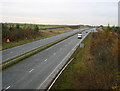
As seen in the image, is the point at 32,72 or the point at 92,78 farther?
the point at 32,72

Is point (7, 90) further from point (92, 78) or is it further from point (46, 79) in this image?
point (92, 78)

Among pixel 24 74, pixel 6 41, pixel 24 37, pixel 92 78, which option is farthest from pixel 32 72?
pixel 24 37

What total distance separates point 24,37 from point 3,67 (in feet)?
122

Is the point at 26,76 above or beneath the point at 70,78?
above

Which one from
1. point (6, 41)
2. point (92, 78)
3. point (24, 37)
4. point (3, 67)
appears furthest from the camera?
point (24, 37)

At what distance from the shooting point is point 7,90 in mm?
13516

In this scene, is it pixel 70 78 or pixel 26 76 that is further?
pixel 26 76

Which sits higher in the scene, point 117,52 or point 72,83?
point 117,52

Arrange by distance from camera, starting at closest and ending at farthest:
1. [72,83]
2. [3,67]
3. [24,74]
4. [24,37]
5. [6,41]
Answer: [72,83], [24,74], [3,67], [6,41], [24,37]

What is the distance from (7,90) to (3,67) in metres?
6.59

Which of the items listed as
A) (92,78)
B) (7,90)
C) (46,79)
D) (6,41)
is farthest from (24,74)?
(6,41)

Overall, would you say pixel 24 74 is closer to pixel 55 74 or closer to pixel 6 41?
pixel 55 74

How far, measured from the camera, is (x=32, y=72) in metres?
18.8

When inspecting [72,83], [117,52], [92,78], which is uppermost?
[117,52]
